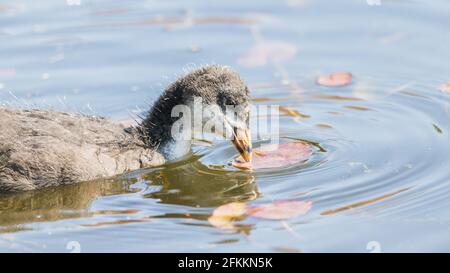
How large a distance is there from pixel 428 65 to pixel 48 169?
17.4ft

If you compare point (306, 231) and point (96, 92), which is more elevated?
point (96, 92)

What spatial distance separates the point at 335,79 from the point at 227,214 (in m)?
3.86

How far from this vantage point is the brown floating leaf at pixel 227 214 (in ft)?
27.5

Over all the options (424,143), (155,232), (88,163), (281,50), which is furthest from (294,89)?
(155,232)

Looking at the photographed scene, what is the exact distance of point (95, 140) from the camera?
31.1 feet

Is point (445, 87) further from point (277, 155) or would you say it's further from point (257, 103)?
point (277, 155)

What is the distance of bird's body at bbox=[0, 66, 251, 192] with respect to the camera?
9.07 meters

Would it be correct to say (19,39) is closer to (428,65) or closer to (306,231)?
(428,65)

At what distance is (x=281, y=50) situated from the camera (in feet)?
41.6

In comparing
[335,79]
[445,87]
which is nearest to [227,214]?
[335,79]

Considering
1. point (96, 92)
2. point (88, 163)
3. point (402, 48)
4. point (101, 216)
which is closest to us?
point (101, 216)

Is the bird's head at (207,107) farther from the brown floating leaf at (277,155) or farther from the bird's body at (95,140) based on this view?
the brown floating leaf at (277,155)

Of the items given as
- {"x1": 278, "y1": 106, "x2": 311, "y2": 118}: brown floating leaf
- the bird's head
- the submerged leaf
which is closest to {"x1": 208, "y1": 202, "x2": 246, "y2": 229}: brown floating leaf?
the bird's head

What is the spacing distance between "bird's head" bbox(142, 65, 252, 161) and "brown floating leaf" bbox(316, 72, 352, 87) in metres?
2.31
